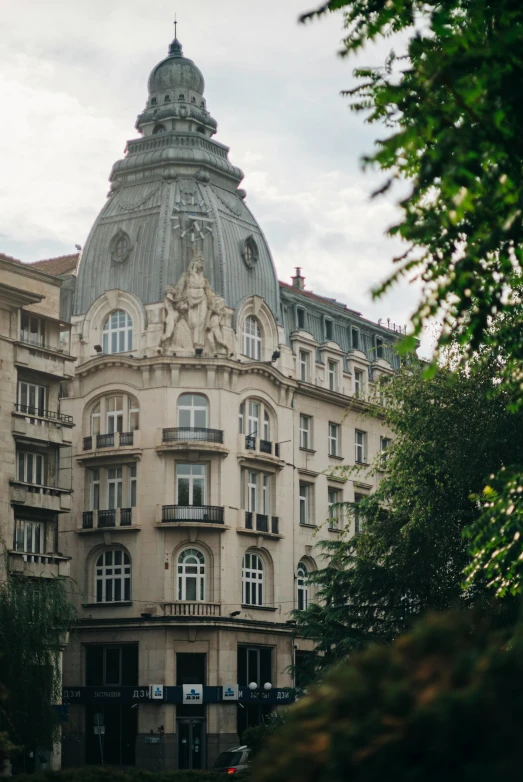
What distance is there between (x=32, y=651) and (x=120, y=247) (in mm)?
30735

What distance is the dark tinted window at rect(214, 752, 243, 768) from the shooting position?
52.6m

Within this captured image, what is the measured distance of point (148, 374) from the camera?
212ft

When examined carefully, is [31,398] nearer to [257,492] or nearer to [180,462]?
[180,462]

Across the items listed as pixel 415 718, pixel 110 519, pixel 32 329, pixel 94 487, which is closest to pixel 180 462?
pixel 110 519

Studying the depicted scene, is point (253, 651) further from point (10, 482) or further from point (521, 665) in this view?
point (521, 665)

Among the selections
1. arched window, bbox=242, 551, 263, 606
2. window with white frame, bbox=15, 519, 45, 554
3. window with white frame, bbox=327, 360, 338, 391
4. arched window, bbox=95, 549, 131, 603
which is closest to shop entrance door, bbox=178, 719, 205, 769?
arched window, bbox=242, 551, 263, 606

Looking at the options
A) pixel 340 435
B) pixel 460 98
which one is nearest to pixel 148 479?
pixel 340 435

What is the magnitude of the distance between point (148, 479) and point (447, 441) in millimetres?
26467

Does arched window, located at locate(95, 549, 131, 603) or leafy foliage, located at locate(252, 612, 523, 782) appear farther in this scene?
arched window, located at locate(95, 549, 131, 603)

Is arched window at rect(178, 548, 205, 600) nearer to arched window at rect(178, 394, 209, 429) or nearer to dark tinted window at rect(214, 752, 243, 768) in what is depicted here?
arched window at rect(178, 394, 209, 429)

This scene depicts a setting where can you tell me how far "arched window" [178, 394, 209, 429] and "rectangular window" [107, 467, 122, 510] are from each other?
13.1ft

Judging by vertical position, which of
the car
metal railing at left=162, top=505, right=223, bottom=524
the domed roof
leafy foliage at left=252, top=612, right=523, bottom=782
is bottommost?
leafy foliage at left=252, top=612, right=523, bottom=782

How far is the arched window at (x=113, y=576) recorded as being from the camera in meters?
64.2

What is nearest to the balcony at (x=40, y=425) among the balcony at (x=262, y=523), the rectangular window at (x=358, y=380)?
the balcony at (x=262, y=523)
